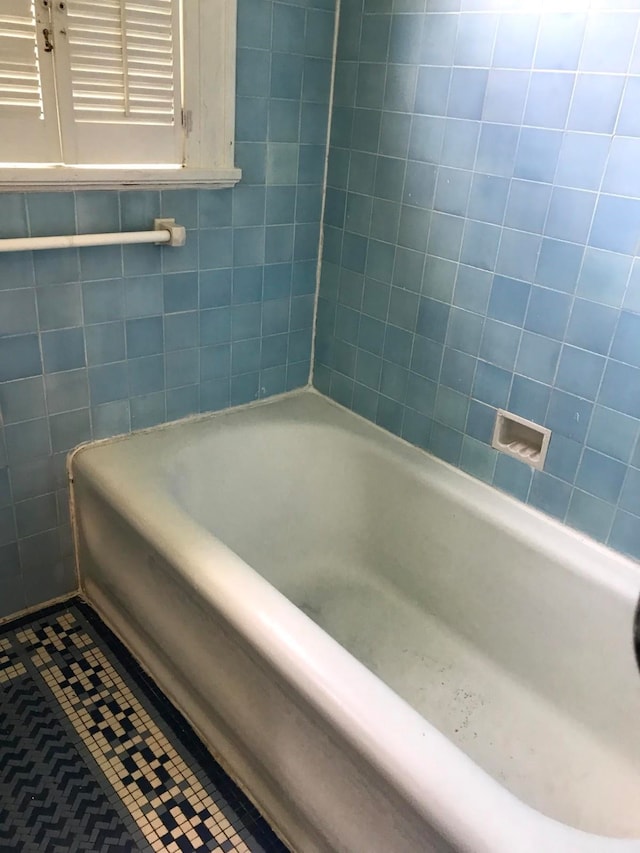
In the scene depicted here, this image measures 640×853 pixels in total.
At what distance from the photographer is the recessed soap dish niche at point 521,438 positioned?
1629 millimetres

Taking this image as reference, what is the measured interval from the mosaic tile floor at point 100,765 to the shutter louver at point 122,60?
1319 millimetres

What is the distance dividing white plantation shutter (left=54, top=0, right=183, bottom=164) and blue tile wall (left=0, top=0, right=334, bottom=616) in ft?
0.37

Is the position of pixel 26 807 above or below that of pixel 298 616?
below

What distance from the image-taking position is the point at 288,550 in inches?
80.3

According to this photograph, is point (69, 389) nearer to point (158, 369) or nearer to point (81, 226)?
point (158, 369)

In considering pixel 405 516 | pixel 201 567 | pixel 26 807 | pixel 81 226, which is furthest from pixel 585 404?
pixel 26 807

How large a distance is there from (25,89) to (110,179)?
24 centimetres

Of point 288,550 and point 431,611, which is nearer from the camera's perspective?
point 431,611

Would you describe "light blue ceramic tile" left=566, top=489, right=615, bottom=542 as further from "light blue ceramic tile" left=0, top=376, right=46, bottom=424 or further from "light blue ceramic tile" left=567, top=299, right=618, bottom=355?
"light blue ceramic tile" left=0, top=376, right=46, bottom=424

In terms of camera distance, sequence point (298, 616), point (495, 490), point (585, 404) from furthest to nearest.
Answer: point (495, 490) → point (585, 404) → point (298, 616)

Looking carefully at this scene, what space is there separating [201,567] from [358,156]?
1.21 m

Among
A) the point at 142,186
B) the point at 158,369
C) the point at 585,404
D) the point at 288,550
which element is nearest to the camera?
the point at 585,404

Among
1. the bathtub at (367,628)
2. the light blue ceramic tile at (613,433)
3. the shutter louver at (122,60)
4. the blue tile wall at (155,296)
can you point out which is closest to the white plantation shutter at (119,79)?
the shutter louver at (122,60)

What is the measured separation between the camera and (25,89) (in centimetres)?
142
